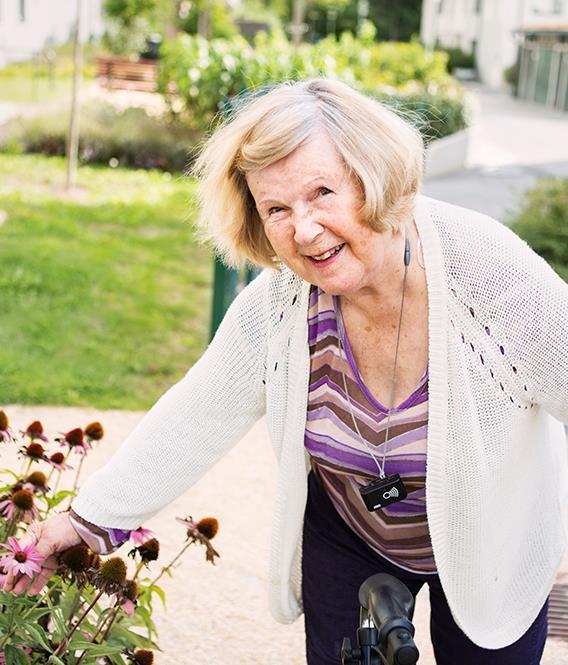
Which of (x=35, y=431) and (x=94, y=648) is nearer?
(x=94, y=648)

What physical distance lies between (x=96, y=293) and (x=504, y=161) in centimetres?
1198

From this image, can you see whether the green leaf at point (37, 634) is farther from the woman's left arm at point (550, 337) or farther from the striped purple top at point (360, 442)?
the woman's left arm at point (550, 337)

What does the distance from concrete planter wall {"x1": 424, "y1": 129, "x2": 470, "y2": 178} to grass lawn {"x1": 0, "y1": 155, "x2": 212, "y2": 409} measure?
516cm

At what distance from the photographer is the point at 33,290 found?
848cm

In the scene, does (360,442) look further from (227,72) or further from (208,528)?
(227,72)

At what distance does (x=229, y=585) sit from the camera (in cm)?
417

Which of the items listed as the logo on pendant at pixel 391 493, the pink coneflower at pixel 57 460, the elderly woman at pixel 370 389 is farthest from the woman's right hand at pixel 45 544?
the logo on pendant at pixel 391 493

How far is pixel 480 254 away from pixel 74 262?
24.6ft

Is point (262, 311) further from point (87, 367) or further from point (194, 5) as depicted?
point (194, 5)

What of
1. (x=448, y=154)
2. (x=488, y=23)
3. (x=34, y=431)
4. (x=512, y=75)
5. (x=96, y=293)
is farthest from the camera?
(x=488, y=23)

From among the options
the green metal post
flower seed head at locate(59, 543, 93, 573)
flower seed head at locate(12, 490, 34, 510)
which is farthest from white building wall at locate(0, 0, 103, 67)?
flower seed head at locate(59, 543, 93, 573)

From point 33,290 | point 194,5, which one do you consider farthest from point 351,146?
point 194,5


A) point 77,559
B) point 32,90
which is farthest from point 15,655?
point 32,90

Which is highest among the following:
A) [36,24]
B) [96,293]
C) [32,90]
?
[96,293]
